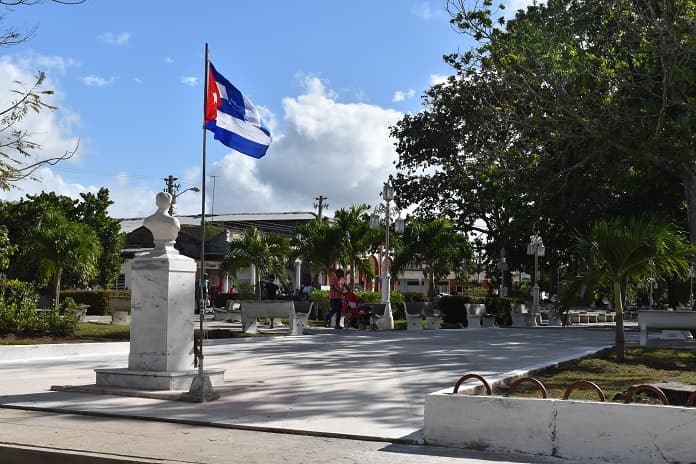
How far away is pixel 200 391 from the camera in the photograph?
8977 millimetres

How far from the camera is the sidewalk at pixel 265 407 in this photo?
6.76 metres

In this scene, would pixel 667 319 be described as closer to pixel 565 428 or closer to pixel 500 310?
pixel 565 428

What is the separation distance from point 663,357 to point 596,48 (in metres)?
9.06

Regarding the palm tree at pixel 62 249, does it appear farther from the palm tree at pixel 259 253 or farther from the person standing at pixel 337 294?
the palm tree at pixel 259 253

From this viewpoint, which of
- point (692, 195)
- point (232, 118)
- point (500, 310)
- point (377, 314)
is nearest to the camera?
point (232, 118)

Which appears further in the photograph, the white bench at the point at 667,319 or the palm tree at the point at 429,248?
the palm tree at the point at 429,248

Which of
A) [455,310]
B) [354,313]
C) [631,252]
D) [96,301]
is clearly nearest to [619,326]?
[631,252]

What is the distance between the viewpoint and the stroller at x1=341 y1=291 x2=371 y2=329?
2394 centimetres

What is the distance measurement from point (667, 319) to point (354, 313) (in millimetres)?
9623

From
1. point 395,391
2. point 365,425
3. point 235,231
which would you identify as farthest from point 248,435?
point 235,231

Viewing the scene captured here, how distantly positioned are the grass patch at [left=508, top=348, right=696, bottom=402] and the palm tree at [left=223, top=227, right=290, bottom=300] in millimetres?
21418

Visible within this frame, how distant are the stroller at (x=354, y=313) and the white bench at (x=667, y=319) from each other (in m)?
9.01

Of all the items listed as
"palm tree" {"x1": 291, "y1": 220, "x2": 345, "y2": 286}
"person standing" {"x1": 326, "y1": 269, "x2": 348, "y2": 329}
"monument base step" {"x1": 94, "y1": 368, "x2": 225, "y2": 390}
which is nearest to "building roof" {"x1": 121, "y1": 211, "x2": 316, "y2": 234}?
"palm tree" {"x1": 291, "y1": 220, "x2": 345, "y2": 286}

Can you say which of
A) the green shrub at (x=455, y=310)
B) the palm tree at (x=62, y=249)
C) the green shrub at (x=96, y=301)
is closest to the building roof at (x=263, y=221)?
the green shrub at (x=96, y=301)
